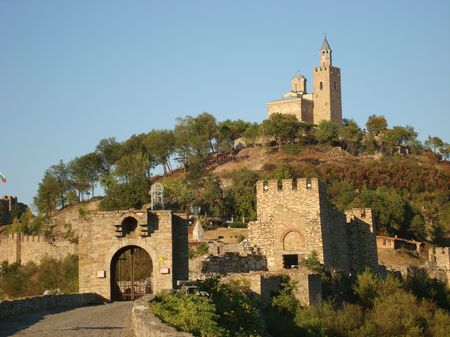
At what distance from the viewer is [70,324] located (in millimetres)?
15961

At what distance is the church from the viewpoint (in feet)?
366

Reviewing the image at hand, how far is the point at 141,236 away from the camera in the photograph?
81.3 feet

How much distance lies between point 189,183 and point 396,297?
192 ft

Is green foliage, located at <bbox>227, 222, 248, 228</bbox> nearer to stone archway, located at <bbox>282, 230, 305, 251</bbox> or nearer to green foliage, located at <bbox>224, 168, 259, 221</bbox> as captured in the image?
green foliage, located at <bbox>224, 168, 259, 221</bbox>

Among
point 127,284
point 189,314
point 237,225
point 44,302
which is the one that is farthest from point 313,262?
point 237,225

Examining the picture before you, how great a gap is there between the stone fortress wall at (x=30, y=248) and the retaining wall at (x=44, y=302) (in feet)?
120

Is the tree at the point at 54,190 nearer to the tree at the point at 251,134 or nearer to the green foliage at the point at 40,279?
the tree at the point at 251,134

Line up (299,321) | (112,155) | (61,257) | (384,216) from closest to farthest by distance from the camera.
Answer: (299,321) < (61,257) < (384,216) < (112,155)

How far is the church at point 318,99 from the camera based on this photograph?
112 meters

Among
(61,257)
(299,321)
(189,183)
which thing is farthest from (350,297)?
(189,183)

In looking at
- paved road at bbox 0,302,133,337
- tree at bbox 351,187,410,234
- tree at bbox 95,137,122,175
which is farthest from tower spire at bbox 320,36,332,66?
paved road at bbox 0,302,133,337

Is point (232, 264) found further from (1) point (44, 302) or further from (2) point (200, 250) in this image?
(2) point (200, 250)

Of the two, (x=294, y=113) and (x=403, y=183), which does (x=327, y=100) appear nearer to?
(x=294, y=113)

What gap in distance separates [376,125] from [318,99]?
10.3 m
